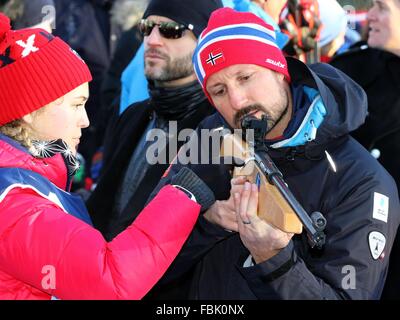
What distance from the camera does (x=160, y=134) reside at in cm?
461

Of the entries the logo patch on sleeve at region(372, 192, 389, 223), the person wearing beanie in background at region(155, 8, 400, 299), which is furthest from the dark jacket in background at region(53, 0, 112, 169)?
the logo patch on sleeve at region(372, 192, 389, 223)

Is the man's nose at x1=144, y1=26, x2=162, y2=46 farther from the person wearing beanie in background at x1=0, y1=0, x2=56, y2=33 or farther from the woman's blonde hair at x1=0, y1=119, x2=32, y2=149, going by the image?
the woman's blonde hair at x1=0, y1=119, x2=32, y2=149

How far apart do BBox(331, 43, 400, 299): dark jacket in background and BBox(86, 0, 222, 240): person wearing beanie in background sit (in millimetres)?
911

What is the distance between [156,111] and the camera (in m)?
4.70

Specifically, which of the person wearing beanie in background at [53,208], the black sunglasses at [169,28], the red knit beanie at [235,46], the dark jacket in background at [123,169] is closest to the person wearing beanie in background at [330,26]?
the black sunglasses at [169,28]

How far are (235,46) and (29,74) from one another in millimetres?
1046

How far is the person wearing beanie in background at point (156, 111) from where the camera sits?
4.54 meters

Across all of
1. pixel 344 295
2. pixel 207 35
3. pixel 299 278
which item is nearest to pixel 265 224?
pixel 299 278

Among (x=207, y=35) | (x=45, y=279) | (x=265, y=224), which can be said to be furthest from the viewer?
(x=207, y=35)

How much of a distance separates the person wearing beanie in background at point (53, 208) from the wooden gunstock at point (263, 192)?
25 centimetres

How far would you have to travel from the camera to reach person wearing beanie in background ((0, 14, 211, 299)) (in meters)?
2.68

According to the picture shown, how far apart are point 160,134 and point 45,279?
201 centimetres

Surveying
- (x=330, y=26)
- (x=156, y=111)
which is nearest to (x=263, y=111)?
(x=156, y=111)
